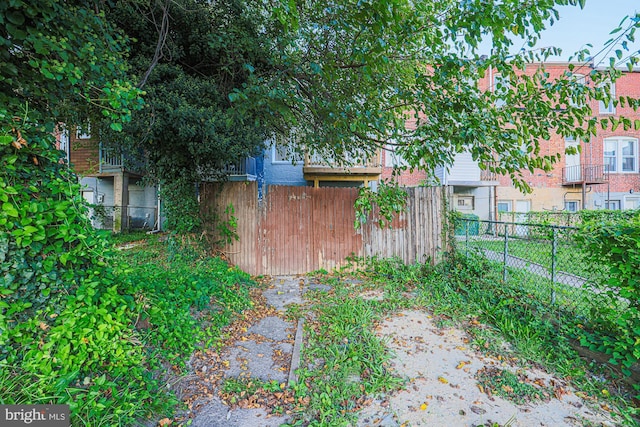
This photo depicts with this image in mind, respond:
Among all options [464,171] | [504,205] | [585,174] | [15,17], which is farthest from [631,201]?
[15,17]

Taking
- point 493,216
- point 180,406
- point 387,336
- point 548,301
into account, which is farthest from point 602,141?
point 180,406

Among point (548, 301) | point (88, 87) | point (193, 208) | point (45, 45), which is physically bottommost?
point (548, 301)

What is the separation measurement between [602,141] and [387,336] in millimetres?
18531

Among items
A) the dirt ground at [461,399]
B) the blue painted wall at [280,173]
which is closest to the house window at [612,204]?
the blue painted wall at [280,173]

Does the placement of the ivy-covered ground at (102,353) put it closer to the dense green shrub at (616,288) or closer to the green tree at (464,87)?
the green tree at (464,87)

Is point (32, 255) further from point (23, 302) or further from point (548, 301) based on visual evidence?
point (548, 301)

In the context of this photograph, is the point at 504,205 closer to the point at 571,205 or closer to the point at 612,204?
the point at 571,205

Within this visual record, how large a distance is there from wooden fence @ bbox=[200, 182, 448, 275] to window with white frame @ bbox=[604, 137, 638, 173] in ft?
50.6

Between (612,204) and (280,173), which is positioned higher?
(280,173)

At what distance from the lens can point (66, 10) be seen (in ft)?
7.59

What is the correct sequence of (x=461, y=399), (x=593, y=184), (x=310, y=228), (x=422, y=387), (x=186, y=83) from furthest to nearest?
(x=593, y=184) < (x=310, y=228) < (x=186, y=83) < (x=422, y=387) < (x=461, y=399)

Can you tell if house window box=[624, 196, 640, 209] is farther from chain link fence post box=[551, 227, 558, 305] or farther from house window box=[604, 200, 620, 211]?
chain link fence post box=[551, 227, 558, 305]

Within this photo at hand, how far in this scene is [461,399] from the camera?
2.39 m

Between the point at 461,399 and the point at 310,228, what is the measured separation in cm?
418
